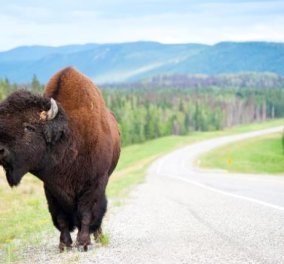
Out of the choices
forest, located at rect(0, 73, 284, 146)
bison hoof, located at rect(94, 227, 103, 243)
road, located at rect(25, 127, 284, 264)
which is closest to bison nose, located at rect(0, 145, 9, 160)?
road, located at rect(25, 127, 284, 264)

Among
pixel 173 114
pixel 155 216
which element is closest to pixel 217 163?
pixel 155 216

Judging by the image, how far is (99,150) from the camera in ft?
28.9

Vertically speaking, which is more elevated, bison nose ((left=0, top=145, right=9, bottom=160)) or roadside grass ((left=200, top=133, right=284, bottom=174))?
bison nose ((left=0, top=145, right=9, bottom=160))

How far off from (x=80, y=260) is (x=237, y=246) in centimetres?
194

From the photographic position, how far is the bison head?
299 inches

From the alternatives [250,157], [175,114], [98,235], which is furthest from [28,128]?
[175,114]

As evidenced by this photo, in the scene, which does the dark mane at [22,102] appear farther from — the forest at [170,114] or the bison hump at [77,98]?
the forest at [170,114]

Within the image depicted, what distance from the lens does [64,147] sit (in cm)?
827

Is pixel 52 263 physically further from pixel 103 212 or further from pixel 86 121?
pixel 86 121

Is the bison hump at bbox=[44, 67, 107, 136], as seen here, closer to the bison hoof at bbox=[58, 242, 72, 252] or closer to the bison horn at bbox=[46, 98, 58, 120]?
the bison horn at bbox=[46, 98, 58, 120]

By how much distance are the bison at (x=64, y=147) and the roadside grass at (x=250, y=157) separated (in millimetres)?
39468

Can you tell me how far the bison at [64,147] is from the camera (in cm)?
774

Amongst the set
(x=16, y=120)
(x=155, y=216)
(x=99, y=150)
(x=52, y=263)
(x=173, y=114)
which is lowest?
(x=173, y=114)

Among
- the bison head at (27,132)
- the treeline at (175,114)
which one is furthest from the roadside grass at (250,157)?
the bison head at (27,132)
